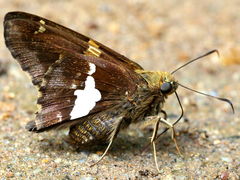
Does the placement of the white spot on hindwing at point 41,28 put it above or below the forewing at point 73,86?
above

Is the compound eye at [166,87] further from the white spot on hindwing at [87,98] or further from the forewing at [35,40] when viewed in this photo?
the forewing at [35,40]

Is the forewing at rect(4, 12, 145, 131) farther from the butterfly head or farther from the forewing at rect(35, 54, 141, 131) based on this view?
the butterfly head

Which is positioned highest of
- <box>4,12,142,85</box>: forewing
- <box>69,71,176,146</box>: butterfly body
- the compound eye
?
<box>4,12,142,85</box>: forewing

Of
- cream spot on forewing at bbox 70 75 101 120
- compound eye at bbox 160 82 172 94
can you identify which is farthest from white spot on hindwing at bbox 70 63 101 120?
compound eye at bbox 160 82 172 94

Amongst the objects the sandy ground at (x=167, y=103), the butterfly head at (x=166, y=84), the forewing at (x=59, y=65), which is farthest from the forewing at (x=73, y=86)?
the sandy ground at (x=167, y=103)

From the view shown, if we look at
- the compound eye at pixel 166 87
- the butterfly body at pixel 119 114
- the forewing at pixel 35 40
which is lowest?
the butterfly body at pixel 119 114

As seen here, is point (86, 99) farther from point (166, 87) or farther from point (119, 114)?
point (166, 87)

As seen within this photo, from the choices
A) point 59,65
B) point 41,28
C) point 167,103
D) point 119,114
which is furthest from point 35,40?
point 167,103
